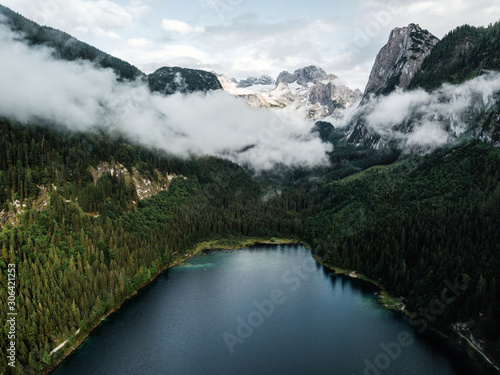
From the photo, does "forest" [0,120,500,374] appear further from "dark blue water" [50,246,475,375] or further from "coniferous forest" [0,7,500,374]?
"dark blue water" [50,246,475,375]

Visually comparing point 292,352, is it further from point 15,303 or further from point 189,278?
point 15,303


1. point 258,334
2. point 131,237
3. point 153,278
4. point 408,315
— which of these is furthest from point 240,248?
point 408,315

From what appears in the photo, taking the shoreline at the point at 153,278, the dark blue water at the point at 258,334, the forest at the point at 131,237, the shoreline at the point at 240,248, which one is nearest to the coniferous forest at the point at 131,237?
the forest at the point at 131,237

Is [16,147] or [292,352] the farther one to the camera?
[16,147]

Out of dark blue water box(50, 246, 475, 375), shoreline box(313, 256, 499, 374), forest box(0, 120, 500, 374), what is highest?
forest box(0, 120, 500, 374)

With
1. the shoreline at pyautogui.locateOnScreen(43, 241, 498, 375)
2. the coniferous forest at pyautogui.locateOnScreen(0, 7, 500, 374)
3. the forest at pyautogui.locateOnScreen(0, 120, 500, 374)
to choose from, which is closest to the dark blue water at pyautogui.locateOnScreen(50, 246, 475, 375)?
the shoreline at pyautogui.locateOnScreen(43, 241, 498, 375)

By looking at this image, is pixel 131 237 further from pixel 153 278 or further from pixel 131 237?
pixel 153 278

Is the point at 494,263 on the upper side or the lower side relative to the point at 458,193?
lower

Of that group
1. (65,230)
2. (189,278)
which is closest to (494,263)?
(189,278)
